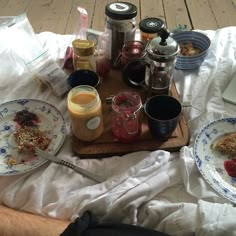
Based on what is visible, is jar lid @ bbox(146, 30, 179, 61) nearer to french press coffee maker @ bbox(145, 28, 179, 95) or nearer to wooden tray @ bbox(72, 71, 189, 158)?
french press coffee maker @ bbox(145, 28, 179, 95)

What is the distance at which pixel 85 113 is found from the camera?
688mm

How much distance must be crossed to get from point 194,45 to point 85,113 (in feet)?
1.52

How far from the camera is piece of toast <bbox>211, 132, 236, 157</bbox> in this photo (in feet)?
2.27

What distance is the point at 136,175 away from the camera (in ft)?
2.16

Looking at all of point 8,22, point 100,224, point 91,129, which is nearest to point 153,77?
point 91,129

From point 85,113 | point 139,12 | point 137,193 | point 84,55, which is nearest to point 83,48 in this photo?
point 84,55

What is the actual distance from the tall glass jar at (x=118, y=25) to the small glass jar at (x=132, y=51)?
3 cm

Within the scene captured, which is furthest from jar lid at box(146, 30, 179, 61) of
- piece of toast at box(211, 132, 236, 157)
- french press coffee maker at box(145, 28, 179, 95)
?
piece of toast at box(211, 132, 236, 157)

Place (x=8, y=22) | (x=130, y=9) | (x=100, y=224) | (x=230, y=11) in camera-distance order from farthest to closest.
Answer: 1. (x=230, y=11)
2. (x=8, y=22)
3. (x=130, y=9)
4. (x=100, y=224)

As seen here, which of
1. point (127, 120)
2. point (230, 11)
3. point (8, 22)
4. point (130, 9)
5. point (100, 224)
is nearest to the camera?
point (100, 224)

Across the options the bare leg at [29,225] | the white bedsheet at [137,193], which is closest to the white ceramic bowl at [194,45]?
the white bedsheet at [137,193]

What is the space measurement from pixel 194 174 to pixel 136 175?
0.12 meters

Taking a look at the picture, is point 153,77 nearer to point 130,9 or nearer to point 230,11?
point 130,9

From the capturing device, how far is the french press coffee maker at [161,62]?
2.41 ft
